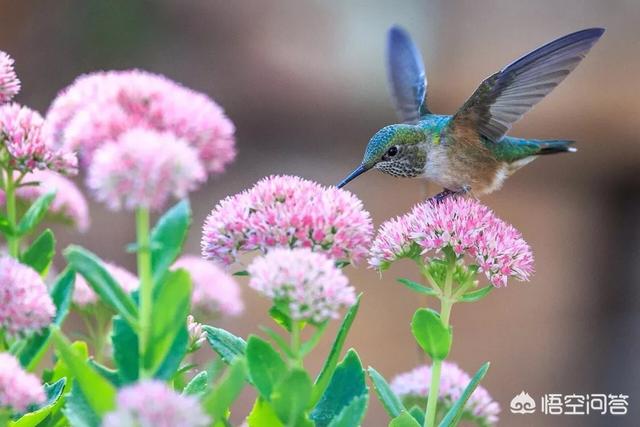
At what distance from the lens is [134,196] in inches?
21.7

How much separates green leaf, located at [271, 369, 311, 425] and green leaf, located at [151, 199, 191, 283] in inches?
4.3

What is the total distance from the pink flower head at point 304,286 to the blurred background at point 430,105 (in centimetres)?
173

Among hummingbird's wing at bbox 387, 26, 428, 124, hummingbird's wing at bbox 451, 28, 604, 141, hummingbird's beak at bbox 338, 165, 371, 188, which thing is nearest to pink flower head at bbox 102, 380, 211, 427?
hummingbird's beak at bbox 338, 165, 371, 188

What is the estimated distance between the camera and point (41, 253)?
83 centimetres

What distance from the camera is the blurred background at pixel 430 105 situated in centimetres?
238

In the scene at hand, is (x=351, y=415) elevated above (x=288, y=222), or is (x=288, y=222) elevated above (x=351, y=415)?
(x=288, y=222)

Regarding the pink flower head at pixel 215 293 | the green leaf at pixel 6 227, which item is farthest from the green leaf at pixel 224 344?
the pink flower head at pixel 215 293

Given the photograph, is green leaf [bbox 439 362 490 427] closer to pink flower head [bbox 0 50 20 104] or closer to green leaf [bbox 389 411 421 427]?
green leaf [bbox 389 411 421 427]

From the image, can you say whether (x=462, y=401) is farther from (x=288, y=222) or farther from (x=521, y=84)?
(x=521, y=84)

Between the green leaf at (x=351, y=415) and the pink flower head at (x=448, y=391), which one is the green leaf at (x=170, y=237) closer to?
the green leaf at (x=351, y=415)

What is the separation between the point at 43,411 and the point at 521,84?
2.43 feet

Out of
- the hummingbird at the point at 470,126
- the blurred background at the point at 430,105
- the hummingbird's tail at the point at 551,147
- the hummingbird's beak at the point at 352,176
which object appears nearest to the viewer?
the hummingbird's beak at the point at 352,176

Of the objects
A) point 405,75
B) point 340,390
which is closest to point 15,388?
point 340,390

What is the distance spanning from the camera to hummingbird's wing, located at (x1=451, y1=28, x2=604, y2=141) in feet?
3.58
